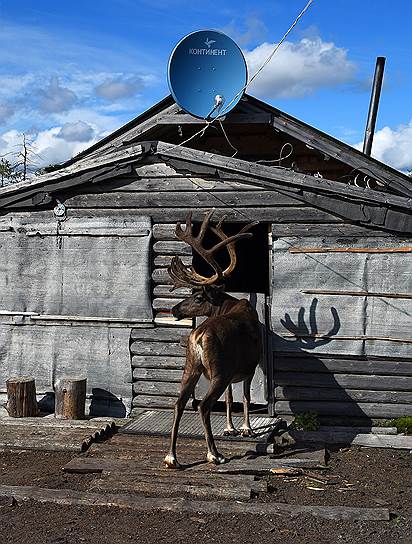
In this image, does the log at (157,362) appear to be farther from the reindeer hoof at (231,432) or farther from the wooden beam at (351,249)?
the wooden beam at (351,249)

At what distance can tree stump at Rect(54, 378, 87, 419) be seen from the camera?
10.8m

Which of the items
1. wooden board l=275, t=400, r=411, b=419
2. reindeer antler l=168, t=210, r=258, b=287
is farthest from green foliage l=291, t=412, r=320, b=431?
reindeer antler l=168, t=210, r=258, b=287

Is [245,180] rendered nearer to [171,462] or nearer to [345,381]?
[345,381]

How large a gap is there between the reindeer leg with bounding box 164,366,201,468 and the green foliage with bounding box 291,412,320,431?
233cm

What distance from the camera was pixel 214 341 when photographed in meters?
8.77

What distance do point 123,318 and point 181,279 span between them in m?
1.76

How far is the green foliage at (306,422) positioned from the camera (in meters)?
10.4

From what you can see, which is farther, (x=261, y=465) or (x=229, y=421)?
(x=229, y=421)

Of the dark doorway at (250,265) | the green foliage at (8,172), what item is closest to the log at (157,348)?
the dark doorway at (250,265)

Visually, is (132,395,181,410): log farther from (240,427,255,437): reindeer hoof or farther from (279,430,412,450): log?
(279,430,412,450): log

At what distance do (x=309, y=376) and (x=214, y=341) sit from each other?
7.84 ft

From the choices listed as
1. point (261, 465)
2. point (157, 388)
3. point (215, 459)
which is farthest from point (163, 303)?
point (261, 465)

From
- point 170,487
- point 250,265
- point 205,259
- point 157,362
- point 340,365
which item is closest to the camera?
point 170,487

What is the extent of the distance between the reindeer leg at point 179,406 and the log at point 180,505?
82 cm
